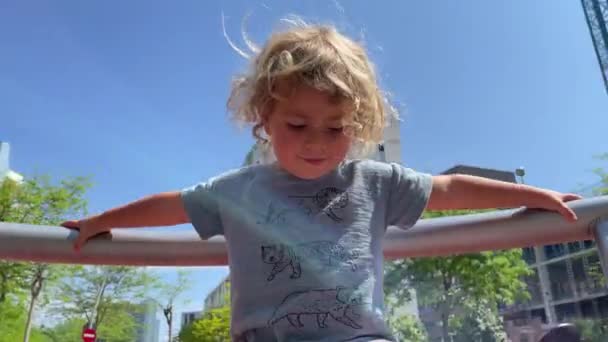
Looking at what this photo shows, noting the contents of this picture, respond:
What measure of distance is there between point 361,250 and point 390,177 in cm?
13

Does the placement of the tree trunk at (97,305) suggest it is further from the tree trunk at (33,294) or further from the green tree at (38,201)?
the tree trunk at (33,294)

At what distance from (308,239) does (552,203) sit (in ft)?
1.06

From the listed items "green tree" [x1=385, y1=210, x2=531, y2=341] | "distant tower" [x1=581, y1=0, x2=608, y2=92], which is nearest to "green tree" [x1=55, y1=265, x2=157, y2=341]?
"green tree" [x1=385, y1=210, x2=531, y2=341]

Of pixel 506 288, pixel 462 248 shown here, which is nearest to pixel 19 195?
pixel 506 288

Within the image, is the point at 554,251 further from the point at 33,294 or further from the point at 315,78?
the point at 33,294

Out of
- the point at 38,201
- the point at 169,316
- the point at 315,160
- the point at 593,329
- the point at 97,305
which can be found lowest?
the point at 593,329

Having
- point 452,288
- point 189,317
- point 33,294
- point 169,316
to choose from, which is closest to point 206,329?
point 169,316

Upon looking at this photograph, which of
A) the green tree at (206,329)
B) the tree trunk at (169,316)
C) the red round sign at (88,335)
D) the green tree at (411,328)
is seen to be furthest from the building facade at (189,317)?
the green tree at (411,328)

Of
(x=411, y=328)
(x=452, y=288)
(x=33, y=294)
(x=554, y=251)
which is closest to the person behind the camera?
(x=554, y=251)

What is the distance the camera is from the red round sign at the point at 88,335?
924cm

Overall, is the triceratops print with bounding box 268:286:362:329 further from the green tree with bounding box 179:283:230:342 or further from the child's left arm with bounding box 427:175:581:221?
the green tree with bounding box 179:283:230:342

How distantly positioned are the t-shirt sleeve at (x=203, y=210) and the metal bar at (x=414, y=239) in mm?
15

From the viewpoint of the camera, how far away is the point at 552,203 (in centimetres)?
61

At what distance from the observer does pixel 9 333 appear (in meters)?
6.09
